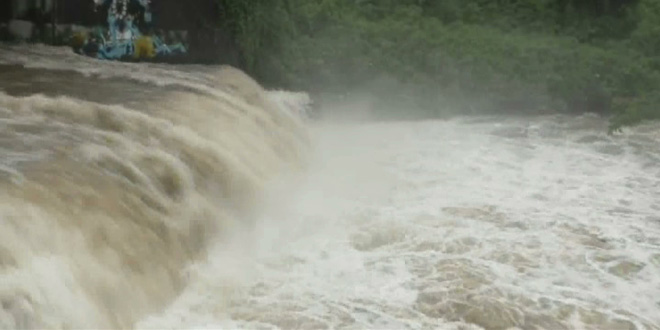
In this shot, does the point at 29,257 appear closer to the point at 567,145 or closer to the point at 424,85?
the point at 567,145

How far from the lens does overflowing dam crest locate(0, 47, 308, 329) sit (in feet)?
18.5

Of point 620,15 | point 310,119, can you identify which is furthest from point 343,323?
point 620,15

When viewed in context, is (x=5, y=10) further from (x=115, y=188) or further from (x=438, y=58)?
(x=115, y=188)

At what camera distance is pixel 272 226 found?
9.33 m

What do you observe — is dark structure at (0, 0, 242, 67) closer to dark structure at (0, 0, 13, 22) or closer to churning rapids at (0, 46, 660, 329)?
dark structure at (0, 0, 13, 22)

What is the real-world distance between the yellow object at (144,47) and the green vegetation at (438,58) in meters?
1.54

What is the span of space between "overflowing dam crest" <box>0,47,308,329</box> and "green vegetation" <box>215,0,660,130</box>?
621 cm

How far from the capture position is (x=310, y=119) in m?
17.0

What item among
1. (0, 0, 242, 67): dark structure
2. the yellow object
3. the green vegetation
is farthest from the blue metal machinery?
the green vegetation

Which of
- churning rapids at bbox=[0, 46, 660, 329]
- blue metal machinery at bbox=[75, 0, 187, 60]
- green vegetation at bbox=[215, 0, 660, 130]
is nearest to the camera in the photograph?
churning rapids at bbox=[0, 46, 660, 329]

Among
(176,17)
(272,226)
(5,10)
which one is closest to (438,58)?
(176,17)

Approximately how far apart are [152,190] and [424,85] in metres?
12.8

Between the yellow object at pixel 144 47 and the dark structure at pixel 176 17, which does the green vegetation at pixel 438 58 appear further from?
the yellow object at pixel 144 47

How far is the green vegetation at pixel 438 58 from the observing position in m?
18.4
